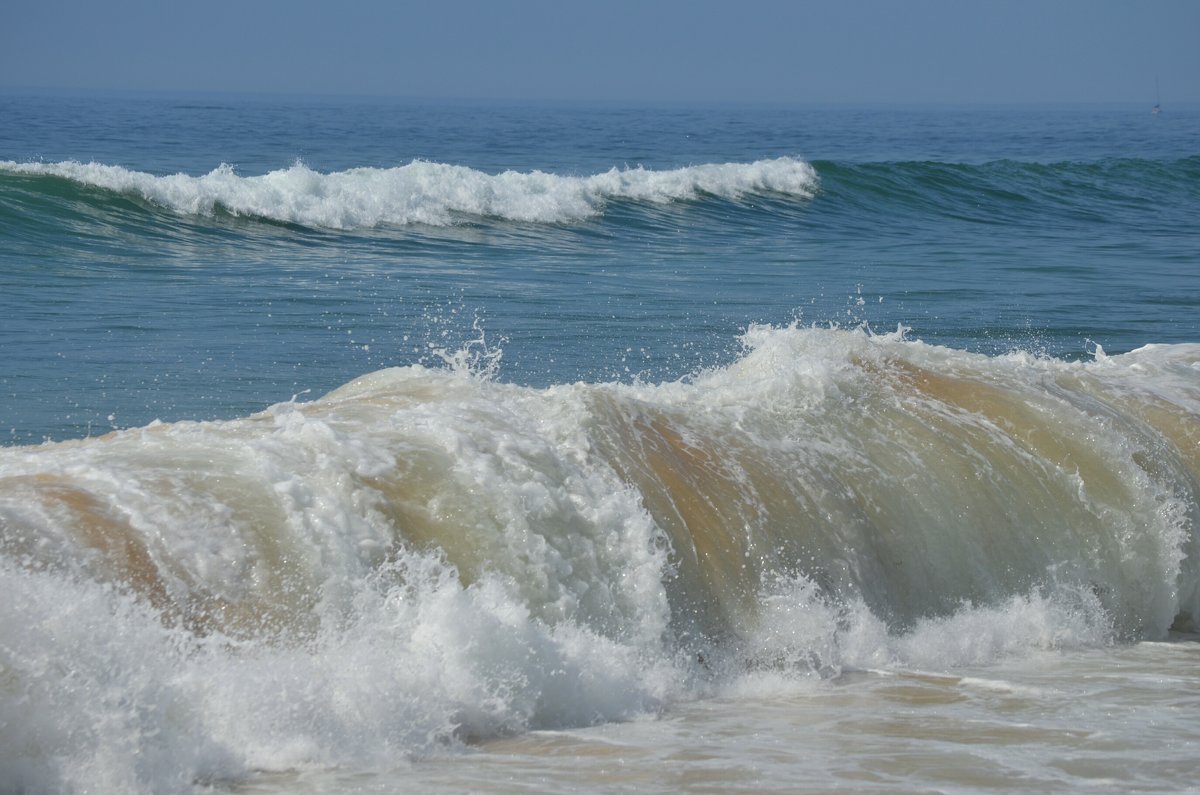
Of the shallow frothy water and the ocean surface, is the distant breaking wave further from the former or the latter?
the shallow frothy water

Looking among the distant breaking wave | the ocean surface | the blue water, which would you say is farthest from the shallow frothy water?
the distant breaking wave

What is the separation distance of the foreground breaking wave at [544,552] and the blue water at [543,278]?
319 centimetres

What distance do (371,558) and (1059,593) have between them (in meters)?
3.20

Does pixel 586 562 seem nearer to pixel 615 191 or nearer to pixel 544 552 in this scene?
pixel 544 552

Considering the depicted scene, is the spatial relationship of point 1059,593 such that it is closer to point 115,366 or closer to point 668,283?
point 115,366

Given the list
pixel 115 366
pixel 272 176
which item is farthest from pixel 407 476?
pixel 272 176

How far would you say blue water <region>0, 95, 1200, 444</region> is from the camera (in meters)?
10.4

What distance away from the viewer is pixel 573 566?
5.28 metres

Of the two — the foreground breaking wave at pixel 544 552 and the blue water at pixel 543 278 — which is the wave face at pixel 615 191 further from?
the foreground breaking wave at pixel 544 552

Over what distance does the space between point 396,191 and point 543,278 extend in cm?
684

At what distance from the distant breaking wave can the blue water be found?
0.35 ft

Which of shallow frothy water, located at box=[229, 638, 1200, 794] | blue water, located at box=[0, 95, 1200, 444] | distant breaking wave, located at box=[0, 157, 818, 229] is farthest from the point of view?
distant breaking wave, located at box=[0, 157, 818, 229]

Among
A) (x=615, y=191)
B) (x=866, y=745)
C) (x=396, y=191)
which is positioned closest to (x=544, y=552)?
(x=866, y=745)

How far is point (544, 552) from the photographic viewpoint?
5.26 meters
